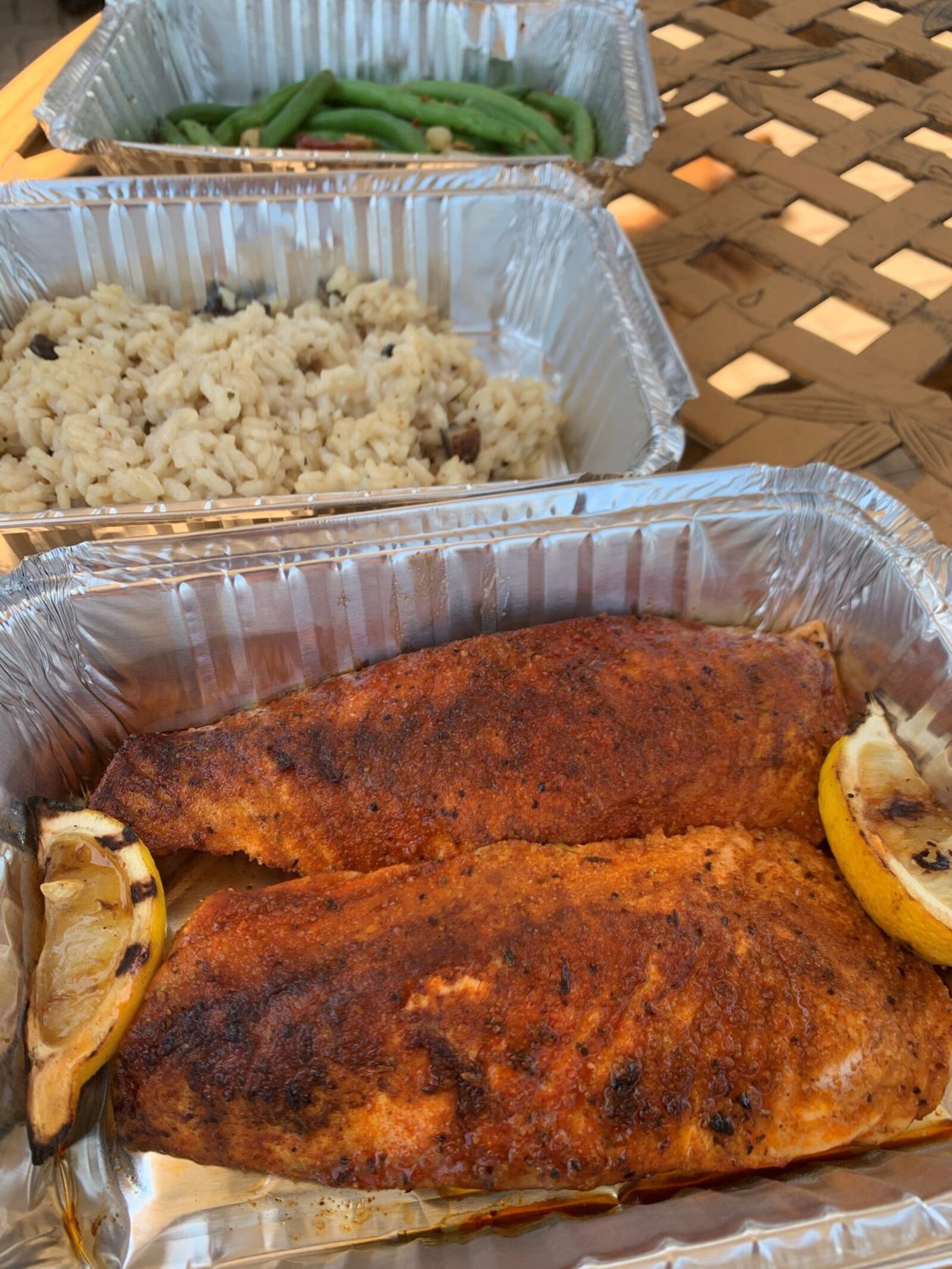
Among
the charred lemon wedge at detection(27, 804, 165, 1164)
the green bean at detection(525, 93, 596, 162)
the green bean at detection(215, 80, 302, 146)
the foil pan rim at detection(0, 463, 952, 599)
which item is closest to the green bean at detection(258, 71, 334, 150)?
the green bean at detection(215, 80, 302, 146)

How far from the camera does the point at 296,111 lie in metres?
2.71

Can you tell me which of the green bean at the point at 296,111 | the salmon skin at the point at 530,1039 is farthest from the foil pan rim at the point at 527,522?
the green bean at the point at 296,111

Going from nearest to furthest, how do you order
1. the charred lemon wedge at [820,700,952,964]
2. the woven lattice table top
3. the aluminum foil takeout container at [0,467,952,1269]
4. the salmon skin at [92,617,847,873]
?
1. the aluminum foil takeout container at [0,467,952,1269]
2. the charred lemon wedge at [820,700,952,964]
3. the salmon skin at [92,617,847,873]
4. the woven lattice table top

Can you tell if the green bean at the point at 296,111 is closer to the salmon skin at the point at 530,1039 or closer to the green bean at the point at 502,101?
the green bean at the point at 502,101

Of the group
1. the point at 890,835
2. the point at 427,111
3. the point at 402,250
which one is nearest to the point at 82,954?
the point at 890,835

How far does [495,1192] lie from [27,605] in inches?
43.7

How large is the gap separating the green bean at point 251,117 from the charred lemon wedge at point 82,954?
2306mm

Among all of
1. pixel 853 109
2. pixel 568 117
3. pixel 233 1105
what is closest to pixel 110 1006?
pixel 233 1105

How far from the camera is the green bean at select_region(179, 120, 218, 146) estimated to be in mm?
2680

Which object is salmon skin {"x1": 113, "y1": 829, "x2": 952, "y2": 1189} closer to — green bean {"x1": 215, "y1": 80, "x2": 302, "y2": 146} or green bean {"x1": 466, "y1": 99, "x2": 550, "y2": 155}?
green bean {"x1": 466, "y1": 99, "x2": 550, "y2": 155}

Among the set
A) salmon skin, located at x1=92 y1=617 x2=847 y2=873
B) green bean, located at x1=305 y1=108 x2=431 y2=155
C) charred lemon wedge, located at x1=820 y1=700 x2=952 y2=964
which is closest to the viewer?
charred lemon wedge, located at x1=820 y1=700 x2=952 y2=964

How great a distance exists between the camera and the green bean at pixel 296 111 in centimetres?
267

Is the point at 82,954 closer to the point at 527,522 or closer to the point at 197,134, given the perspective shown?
the point at 527,522

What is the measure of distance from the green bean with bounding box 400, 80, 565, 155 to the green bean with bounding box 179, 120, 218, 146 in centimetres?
65
